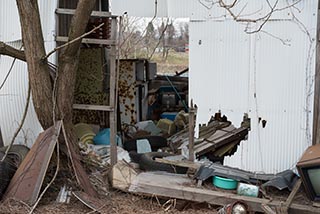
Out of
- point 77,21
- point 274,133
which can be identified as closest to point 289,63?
point 274,133

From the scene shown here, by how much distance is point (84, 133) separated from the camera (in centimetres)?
652

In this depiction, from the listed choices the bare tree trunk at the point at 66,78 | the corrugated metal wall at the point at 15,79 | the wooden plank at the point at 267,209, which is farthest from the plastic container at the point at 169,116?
the wooden plank at the point at 267,209

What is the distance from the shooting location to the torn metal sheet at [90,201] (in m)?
4.34

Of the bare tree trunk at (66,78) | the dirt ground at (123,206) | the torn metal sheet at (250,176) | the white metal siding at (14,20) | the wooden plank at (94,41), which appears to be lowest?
the dirt ground at (123,206)

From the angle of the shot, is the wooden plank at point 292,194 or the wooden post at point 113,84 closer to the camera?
the wooden plank at point 292,194

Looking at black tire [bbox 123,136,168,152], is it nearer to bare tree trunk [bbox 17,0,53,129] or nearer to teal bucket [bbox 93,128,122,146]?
teal bucket [bbox 93,128,122,146]

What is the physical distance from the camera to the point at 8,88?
5.47 m

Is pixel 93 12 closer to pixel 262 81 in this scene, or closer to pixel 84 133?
pixel 84 133

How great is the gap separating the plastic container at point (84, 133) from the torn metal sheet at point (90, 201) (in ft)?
6.10

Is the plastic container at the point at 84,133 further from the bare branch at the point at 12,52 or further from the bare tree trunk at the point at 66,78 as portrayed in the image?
the bare branch at the point at 12,52

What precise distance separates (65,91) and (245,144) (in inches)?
85.1

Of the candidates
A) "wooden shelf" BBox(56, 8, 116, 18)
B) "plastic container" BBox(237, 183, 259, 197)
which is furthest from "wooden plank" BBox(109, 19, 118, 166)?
"plastic container" BBox(237, 183, 259, 197)

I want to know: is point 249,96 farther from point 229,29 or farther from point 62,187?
point 62,187

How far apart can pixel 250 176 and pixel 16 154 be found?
8.85 ft
